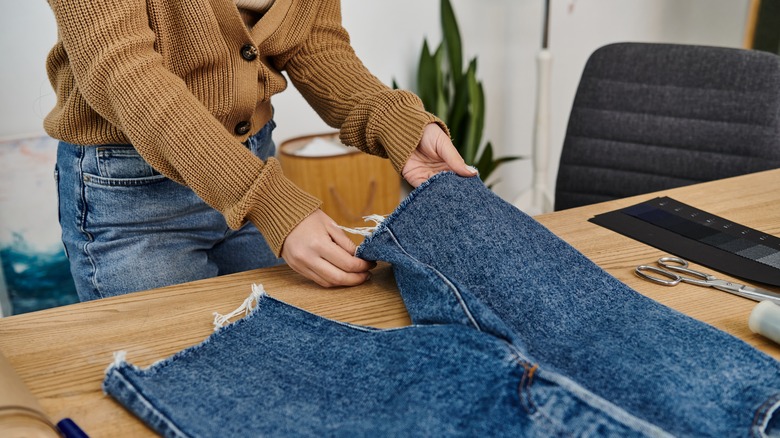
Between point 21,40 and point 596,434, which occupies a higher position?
point 21,40

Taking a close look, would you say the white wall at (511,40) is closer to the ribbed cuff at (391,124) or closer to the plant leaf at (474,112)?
the plant leaf at (474,112)

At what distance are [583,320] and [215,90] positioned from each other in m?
0.64

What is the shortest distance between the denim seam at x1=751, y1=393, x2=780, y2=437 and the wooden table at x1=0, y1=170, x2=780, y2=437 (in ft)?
0.46

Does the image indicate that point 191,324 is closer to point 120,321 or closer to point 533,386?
point 120,321

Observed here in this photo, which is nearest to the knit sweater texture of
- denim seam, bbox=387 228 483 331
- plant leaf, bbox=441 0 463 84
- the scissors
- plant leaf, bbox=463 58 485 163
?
denim seam, bbox=387 228 483 331

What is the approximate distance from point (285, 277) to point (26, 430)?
0.42 meters

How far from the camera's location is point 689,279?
852 mm

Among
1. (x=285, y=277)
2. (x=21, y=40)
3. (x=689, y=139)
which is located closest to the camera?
(x=285, y=277)

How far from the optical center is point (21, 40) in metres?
2.07

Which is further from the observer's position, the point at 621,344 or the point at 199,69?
the point at 199,69

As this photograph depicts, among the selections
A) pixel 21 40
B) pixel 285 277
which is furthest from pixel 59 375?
pixel 21 40

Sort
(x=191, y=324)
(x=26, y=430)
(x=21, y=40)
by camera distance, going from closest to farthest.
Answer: (x=26, y=430) → (x=191, y=324) → (x=21, y=40)

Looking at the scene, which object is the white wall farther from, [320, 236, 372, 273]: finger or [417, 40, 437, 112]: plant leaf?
[320, 236, 372, 273]: finger

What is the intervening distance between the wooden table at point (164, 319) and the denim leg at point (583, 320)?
0.08 m
